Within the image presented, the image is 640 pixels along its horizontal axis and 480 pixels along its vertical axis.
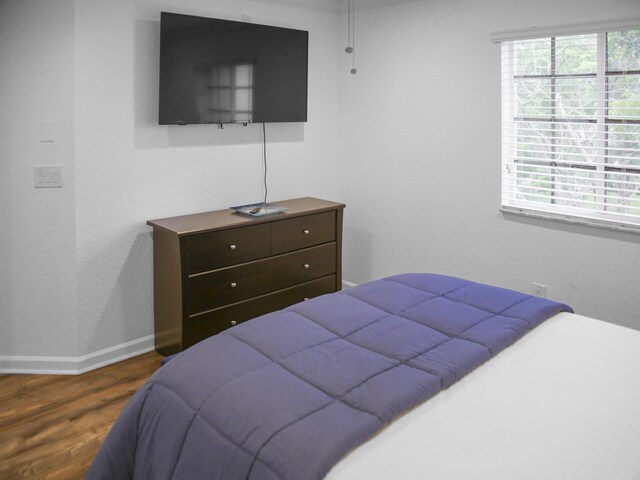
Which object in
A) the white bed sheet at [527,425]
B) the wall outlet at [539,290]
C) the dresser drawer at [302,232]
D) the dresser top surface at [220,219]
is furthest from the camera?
the dresser drawer at [302,232]

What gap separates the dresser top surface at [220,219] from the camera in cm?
336

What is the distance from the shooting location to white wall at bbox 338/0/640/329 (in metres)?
3.32

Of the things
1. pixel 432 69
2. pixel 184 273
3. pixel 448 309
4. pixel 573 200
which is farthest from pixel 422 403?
pixel 432 69

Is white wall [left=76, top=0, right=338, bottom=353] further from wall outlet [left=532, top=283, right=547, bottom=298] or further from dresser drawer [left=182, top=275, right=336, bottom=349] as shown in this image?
wall outlet [left=532, top=283, right=547, bottom=298]

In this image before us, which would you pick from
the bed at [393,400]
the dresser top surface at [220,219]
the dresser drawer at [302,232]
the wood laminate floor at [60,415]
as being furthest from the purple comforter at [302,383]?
the dresser drawer at [302,232]

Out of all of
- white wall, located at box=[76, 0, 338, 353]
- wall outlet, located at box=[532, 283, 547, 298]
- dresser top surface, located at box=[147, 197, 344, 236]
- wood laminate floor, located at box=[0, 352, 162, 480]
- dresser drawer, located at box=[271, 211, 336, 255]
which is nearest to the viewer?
wood laminate floor, located at box=[0, 352, 162, 480]

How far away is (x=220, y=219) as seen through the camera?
3586mm

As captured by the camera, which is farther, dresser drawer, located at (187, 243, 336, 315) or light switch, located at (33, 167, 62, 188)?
dresser drawer, located at (187, 243, 336, 315)

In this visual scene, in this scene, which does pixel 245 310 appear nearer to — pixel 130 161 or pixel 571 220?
pixel 130 161

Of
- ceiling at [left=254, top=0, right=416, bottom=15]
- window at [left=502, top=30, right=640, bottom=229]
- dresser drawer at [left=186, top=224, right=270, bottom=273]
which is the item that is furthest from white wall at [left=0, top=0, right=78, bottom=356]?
window at [left=502, top=30, right=640, bottom=229]

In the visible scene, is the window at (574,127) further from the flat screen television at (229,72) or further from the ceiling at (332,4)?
the flat screen television at (229,72)

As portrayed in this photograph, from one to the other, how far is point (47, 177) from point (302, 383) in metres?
2.12

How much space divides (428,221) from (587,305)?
1174mm

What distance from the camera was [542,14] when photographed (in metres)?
3.33
